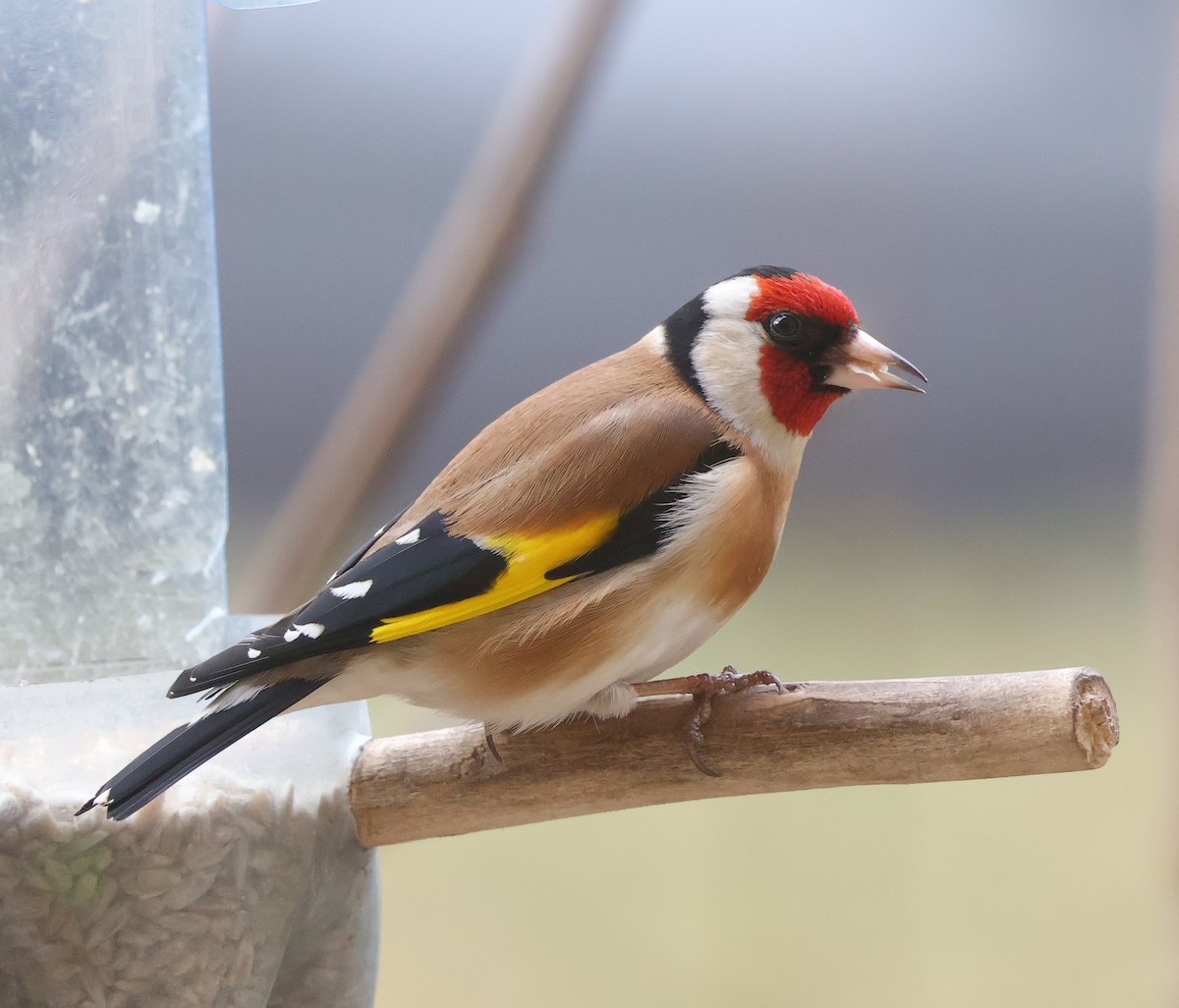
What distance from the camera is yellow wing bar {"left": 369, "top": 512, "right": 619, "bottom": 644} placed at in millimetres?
823

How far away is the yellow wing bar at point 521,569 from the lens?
32.4 inches

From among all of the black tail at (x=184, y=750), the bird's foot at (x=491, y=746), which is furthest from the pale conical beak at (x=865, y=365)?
the black tail at (x=184, y=750)

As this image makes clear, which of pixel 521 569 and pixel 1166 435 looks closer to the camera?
pixel 521 569

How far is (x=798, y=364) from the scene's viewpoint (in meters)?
0.98

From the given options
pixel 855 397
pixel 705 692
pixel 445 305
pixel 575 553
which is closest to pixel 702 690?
pixel 705 692

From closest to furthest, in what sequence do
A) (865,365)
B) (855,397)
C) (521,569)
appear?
(521,569)
(865,365)
(855,397)

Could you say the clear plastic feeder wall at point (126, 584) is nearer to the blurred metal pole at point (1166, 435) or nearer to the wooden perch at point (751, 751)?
the wooden perch at point (751, 751)

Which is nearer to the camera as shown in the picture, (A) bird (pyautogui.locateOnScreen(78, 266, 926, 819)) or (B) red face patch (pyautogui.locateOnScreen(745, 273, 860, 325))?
(A) bird (pyautogui.locateOnScreen(78, 266, 926, 819))

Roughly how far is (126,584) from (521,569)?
1.06 ft

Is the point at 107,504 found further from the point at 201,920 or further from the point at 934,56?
the point at 934,56

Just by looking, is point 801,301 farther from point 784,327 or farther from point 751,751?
point 751,751

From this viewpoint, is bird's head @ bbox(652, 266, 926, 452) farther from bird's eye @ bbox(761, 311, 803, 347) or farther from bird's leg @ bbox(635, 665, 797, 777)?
bird's leg @ bbox(635, 665, 797, 777)

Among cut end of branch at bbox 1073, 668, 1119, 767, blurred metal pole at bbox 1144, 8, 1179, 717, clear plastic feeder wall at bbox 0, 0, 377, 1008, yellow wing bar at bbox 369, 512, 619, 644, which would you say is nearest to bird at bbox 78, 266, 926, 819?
yellow wing bar at bbox 369, 512, 619, 644

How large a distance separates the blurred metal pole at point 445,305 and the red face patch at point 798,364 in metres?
0.38
